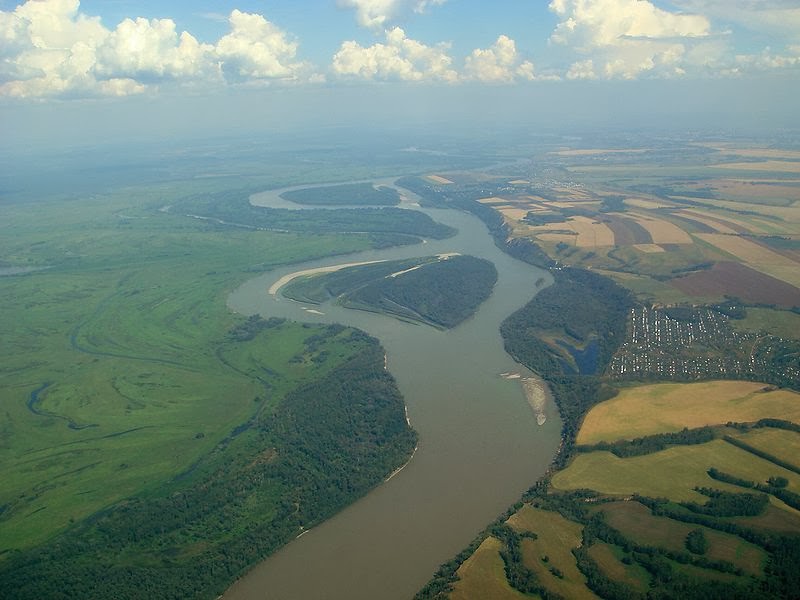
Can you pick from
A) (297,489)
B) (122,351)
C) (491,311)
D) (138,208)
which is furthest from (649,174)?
(297,489)

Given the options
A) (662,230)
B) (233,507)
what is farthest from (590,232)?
(233,507)

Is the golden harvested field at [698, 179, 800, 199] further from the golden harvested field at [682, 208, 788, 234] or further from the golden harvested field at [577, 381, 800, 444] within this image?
the golden harvested field at [577, 381, 800, 444]

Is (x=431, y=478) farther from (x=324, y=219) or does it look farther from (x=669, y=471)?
(x=324, y=219)

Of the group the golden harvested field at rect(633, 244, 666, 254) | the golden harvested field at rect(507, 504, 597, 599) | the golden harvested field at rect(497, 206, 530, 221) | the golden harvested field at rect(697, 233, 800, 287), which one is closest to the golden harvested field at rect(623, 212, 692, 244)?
the golden harvested field at rect(633, 244, 666, 254)

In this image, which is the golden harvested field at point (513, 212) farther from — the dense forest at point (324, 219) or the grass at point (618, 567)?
the grass at point (618, 567)

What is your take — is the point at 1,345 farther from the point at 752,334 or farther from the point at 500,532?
the point at 752,334

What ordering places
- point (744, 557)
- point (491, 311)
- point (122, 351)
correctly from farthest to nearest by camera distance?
point (491, 311)
point (122, 351)
point (744, 557)

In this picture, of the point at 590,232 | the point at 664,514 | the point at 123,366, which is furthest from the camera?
the point at 590,232
